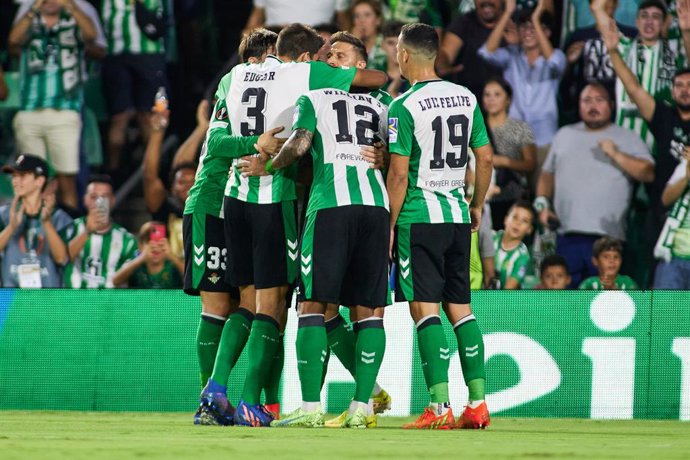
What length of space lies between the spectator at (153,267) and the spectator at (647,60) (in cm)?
432

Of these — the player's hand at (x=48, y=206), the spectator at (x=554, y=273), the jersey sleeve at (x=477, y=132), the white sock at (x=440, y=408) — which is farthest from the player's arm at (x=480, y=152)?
the player's hand at (x=48, y=206)

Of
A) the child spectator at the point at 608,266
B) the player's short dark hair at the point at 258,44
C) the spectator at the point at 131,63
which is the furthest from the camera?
the spectator at the point at 131,63

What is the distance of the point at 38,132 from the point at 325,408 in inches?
170

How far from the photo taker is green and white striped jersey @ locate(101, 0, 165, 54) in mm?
11719

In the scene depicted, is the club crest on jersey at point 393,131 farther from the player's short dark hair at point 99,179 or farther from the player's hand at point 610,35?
the player's short dark hair at point 99,179

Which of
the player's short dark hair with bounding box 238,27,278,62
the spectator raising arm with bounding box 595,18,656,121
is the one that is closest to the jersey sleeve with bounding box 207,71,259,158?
the player's short dark hair with bounding box 238,27,278,62

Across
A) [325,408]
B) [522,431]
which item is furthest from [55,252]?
[522,431]

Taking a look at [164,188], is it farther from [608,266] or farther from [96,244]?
[608,266]

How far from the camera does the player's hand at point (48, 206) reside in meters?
11.0

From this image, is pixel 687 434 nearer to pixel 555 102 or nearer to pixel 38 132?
pixel 555 102

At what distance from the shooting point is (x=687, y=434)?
6824mm

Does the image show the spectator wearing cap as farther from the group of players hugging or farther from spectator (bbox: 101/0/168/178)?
the group of players hugging

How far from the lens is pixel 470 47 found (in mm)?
11367

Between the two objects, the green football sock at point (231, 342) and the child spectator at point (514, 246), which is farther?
the child spectator at point (514, 246)
